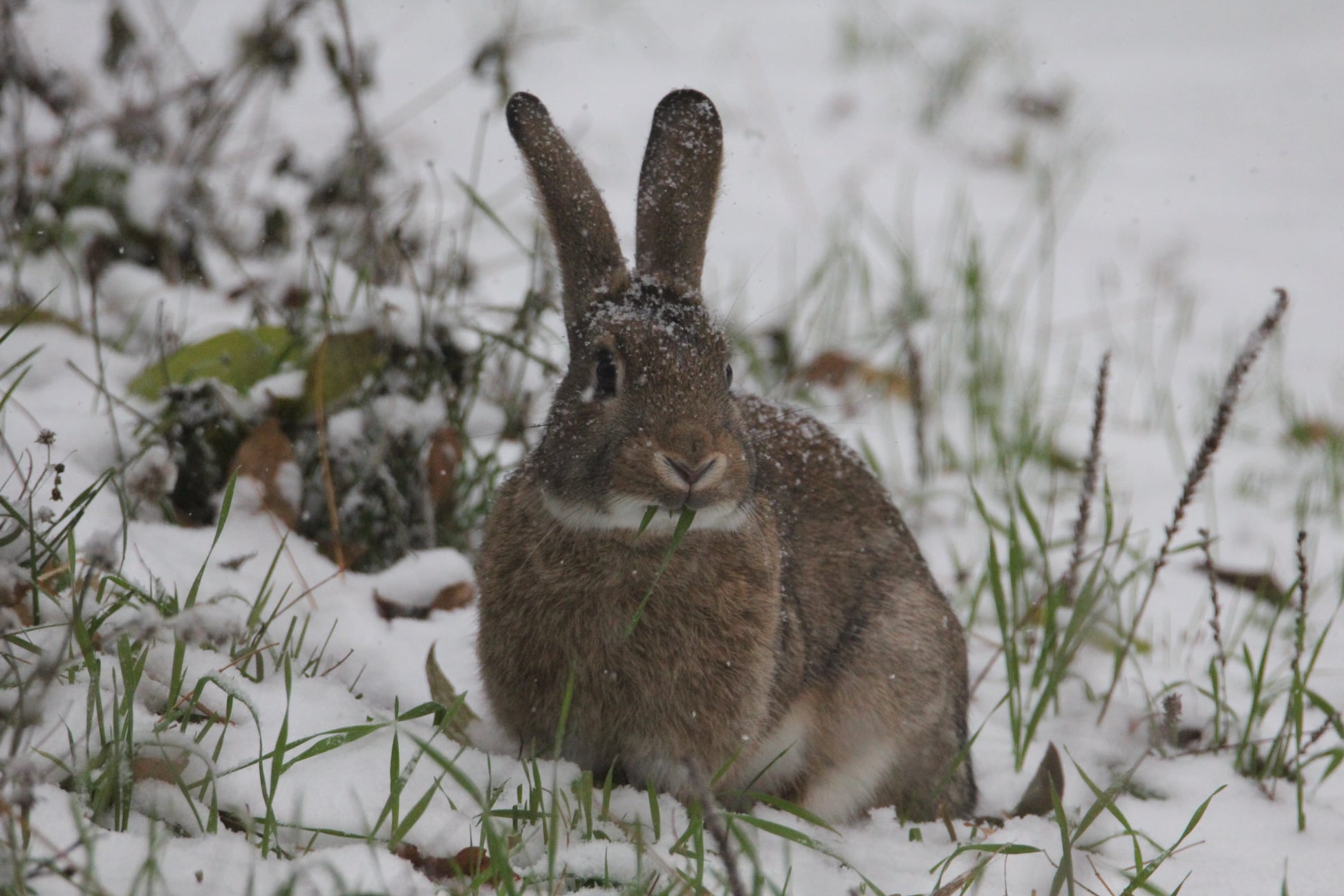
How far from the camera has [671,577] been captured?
8.80ft

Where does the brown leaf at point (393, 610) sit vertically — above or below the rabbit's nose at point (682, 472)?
below

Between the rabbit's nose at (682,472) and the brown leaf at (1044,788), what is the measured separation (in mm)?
1141

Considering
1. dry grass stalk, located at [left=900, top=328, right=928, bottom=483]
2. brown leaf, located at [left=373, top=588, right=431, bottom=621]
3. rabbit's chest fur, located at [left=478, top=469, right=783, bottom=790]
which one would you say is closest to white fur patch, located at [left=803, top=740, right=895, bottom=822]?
rabbit's chest fur, located at [left=478, top=469, right=783, bottom=790]

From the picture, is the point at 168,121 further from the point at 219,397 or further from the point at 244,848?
→ the point at 244,848

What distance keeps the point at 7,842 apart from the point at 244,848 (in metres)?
0.36

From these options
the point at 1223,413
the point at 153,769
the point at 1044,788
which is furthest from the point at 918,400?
the point at 153,769

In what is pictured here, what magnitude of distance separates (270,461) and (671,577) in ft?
4.25

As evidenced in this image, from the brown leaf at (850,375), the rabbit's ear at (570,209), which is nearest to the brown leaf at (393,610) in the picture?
the rabbit's ear at (570,209)

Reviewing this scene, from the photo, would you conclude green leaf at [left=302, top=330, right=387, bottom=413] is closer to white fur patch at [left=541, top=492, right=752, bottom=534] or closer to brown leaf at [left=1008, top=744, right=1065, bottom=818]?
white fur patch at [left=541, top=492, right=752, bottom=534]

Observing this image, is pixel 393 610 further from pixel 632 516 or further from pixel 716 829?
pixel 716 829

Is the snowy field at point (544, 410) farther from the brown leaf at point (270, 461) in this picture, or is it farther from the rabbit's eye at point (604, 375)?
the rabbit's eye at point (604, 375)

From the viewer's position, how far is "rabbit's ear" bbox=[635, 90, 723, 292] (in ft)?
9.23

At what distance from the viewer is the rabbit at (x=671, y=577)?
100 inches

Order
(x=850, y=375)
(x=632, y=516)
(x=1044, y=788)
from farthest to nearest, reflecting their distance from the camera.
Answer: (x=850, y=375), (x=1044, y=788), (x=632, y=516)
